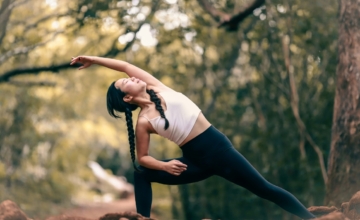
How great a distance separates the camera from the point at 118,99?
169 inches

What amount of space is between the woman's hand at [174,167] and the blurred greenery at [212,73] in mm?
5083

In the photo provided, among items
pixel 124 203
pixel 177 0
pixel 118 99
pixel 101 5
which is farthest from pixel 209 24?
pixel 124 203

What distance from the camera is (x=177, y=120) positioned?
4.20m

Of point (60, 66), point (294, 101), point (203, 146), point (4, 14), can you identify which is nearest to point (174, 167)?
point (203, 146)

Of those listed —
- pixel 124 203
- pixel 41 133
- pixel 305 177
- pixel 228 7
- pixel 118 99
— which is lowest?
pixel 124 203

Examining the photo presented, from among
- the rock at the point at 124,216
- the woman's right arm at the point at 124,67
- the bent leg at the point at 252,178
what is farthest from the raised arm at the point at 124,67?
the rock at the point at 124,216

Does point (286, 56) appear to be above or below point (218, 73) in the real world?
above

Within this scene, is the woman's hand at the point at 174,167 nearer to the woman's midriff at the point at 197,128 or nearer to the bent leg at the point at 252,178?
the woman's midriff at the point at 197,128

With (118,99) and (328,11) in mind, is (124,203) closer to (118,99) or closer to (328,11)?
(328,11)

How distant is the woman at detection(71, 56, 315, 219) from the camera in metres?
4.19

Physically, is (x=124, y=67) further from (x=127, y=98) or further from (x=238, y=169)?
(x=238, y=169)

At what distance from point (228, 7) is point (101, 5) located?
215 centimetres

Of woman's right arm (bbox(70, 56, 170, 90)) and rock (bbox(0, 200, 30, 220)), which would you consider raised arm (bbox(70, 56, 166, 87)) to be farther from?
rock (bbox(0, 200, 30, 220))

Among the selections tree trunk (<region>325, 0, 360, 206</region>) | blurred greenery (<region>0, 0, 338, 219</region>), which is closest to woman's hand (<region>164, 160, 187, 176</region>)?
tree trunk (<region>325, 0, 360, 206</region>)
